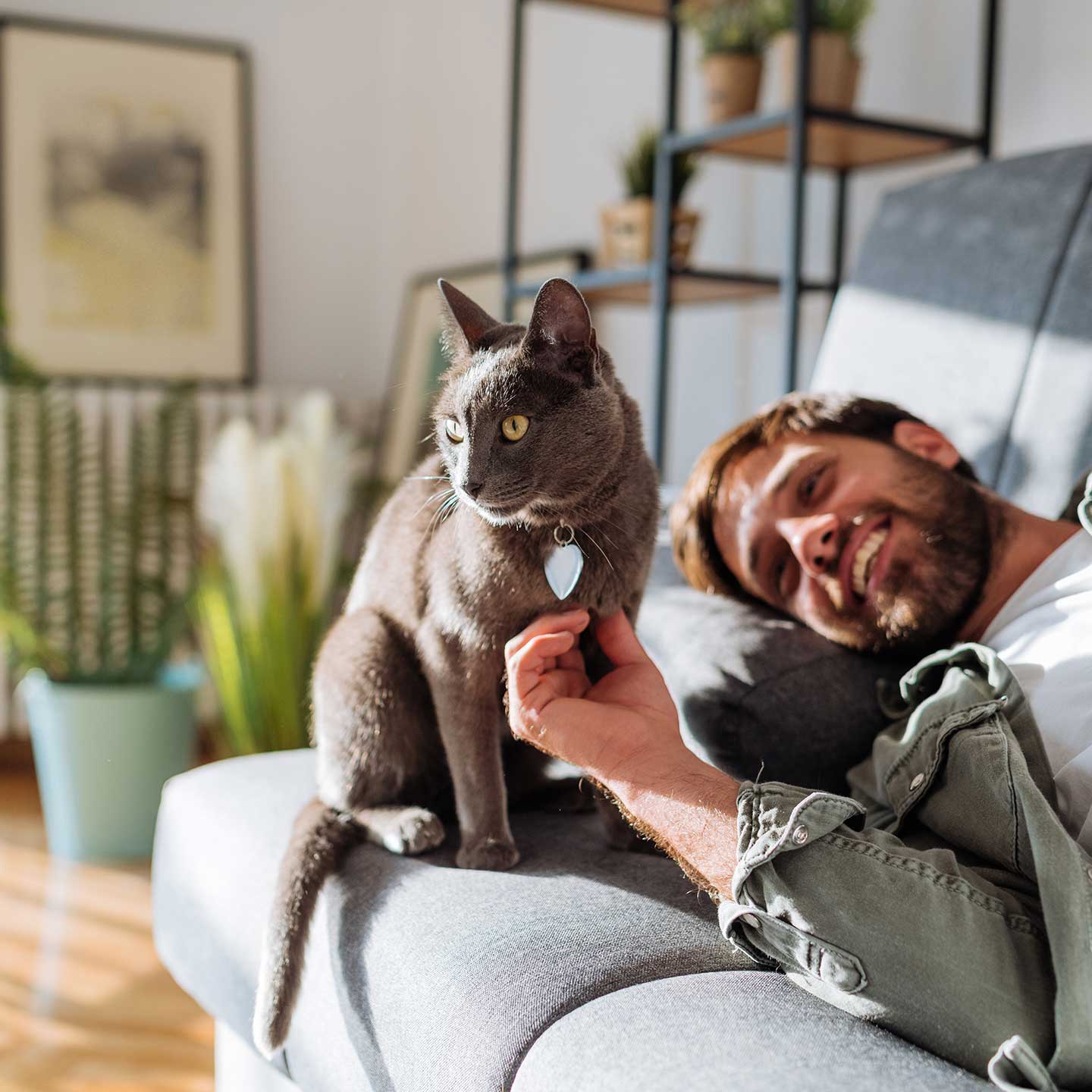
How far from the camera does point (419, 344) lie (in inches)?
138

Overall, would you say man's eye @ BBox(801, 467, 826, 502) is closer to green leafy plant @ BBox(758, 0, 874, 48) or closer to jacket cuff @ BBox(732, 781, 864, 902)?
jacket cuff @ BBox(732, 781, 864, 902)

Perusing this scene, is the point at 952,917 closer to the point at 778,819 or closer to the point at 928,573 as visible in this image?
the point at 778,819

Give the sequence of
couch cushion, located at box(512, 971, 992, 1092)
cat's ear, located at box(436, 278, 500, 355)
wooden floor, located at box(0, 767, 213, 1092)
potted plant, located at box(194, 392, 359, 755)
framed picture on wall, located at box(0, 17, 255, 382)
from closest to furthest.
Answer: couch cushion, located at box(512, 971, 992, 1092), cat's ear, located at box(436, 278, 500, 355), wooden floor, located at box(0, 767, 213, 1092), potted plant, located at box(194, 392, 359, 755), framed picture on wall, located at box(0, 17, 255, 382)

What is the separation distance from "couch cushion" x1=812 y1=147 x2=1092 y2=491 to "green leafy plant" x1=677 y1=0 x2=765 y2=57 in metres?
0.63

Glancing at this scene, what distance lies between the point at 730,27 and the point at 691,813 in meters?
1.68

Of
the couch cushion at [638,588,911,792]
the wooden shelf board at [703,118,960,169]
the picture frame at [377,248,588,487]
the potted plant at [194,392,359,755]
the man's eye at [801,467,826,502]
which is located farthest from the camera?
the picture frame at [377,248,588,487]

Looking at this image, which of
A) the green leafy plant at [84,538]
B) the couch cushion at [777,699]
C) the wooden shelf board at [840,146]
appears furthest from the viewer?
the green leafy plant at [84,538]

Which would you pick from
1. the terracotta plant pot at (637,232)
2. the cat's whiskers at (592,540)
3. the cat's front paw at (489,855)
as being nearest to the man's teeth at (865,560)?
the cat's whiskers at (592,540)

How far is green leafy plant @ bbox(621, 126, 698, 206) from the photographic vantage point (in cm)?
227

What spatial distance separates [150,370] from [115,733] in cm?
137

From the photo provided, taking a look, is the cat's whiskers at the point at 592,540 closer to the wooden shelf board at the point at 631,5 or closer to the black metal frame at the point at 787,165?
the black metal frame at the point at 787,165

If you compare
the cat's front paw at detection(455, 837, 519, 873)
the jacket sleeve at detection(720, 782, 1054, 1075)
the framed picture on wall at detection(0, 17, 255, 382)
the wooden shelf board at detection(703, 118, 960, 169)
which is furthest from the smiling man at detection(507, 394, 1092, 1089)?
the framed picture on wall at detection(0, 17, 255, 382)

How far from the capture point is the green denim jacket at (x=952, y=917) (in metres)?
0.73

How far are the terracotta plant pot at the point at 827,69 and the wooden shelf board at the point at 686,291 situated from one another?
326 mm
